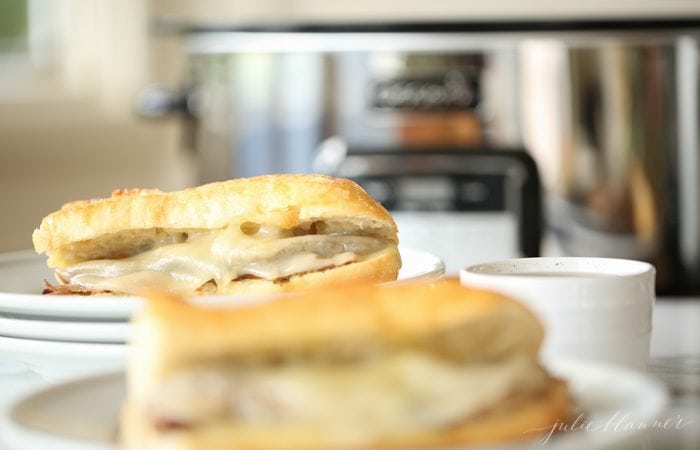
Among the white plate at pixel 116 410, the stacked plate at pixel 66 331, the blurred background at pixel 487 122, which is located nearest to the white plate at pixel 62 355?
the stacked plate at pixel 66 331

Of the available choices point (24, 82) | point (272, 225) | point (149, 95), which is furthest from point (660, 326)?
point (24, 82)

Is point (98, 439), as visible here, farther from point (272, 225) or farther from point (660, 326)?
point (660, 326)

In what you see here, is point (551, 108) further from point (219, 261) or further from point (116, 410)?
point (116, 410)

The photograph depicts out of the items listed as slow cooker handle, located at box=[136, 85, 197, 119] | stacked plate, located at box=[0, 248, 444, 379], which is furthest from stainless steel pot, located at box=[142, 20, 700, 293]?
stacked plate, located at box=[0, 248, 444, 379]

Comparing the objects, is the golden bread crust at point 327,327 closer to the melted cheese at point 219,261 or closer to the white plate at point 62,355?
the white plate at point 62,355

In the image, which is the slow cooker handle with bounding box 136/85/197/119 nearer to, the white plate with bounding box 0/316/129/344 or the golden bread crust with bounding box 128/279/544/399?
the white plate with bounding box 0/316/129/344

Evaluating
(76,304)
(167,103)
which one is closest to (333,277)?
(76,304)
